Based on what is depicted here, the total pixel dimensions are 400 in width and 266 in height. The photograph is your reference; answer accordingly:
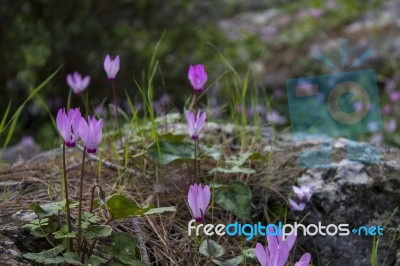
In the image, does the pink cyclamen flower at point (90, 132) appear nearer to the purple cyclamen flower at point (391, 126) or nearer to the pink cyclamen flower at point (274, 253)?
the pink cyclamen flower at point (274, 253)

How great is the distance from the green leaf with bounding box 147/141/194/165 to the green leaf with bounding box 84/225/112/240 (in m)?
0.47

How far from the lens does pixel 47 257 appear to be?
138 centimetres

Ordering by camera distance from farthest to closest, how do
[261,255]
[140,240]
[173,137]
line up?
1. [173,137]
2. [140,240]
3. [261,255]

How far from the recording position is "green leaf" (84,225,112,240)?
1422 millimetres

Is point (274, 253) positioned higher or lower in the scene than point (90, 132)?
lower

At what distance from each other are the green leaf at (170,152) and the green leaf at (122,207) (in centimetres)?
44

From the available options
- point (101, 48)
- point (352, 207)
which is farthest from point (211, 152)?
point (101, 48)

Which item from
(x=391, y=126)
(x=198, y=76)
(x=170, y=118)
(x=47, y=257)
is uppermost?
(x=198, y=76)

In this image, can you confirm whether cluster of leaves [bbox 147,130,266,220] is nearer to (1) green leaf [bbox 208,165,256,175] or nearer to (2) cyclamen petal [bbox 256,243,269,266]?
(1) green leaf [bbox 208,165,256,175]

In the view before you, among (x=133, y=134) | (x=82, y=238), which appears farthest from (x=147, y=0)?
(x=82, y=238)

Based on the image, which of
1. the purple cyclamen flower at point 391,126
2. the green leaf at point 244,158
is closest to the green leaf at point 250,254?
the green leaf at point 244,158

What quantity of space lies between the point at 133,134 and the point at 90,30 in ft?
12.4

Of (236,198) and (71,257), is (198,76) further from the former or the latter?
(71,257)

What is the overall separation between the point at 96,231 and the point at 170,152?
0.56m
